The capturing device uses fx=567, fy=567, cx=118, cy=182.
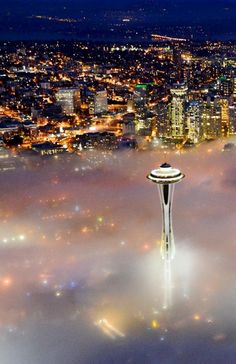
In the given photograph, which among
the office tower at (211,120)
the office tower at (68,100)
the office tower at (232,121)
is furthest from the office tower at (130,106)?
the office tower at (232,121)

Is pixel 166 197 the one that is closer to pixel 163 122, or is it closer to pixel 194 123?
pixel 194 123

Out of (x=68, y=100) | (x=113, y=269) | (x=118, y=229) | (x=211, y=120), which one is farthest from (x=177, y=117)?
(x=113, y=269)

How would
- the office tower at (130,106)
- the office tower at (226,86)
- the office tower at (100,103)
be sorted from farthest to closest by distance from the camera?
the office tower at (100,103)
the office tower at (226,86)
the office tower at (130,106)

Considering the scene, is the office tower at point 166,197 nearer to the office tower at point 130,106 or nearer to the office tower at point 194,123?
the office tower at point 194,123

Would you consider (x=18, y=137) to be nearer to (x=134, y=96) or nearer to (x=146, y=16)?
(x=134, y=96)

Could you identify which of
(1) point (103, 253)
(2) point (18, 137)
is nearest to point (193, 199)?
(1) point (103, 253)

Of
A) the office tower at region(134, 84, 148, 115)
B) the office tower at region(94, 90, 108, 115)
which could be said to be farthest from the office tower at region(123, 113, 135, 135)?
the office tower at region(94, 90, 108, 115)
